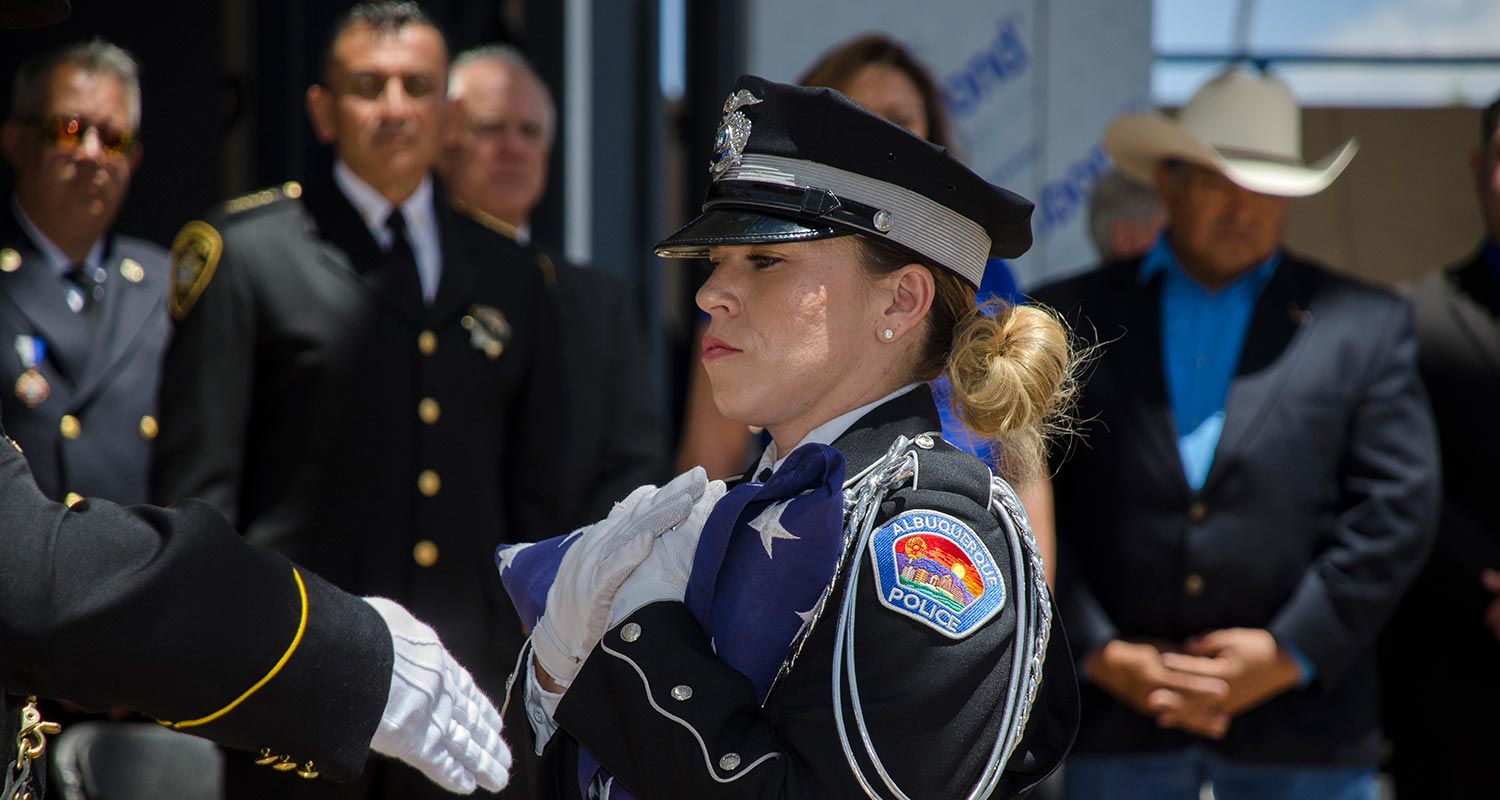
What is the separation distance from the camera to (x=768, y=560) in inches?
77.2

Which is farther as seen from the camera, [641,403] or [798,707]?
[641,403]

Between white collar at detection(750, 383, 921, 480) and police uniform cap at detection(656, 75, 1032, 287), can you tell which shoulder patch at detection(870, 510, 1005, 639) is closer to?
white collar at detection(750, 383, 921, 480)

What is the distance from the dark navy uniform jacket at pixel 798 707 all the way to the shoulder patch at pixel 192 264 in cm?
201

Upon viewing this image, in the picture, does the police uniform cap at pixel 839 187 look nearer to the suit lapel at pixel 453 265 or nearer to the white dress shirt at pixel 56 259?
the suit lapel at pixel 453 265

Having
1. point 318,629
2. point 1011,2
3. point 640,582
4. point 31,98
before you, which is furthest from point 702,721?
point 1011,2

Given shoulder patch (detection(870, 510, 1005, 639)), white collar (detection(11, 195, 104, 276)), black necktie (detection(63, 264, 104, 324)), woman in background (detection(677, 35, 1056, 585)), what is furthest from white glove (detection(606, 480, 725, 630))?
white collar (detection(11, 195, 104, 276))

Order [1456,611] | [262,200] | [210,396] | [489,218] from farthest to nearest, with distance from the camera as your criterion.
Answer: [489,218] → [1456,611] → [262,200] → [210,396]

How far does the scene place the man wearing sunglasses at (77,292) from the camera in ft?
13.3

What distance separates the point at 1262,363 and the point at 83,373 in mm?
2784

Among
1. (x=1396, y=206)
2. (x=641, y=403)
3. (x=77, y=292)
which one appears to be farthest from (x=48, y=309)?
(x=1396, y=206)

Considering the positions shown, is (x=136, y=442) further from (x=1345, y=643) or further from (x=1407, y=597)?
(x=1407, y=597)

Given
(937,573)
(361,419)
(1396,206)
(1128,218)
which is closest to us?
(937,573)

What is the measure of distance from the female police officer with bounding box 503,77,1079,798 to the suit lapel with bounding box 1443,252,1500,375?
2.45 meters

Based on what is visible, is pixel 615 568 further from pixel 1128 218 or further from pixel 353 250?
pixel 1128 218
